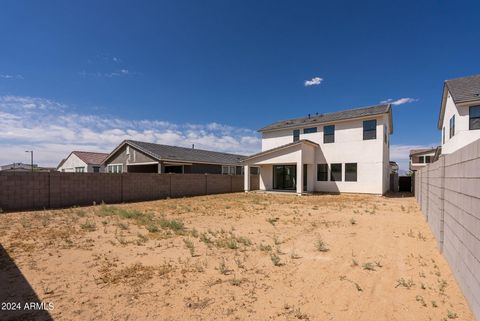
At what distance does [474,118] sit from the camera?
13516 millimetres

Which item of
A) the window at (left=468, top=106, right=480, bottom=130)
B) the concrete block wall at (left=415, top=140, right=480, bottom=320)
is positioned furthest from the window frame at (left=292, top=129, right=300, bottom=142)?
the concrete block wall at (left=415, top=140, right=480, bottom=320)

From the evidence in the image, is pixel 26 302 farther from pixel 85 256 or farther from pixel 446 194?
pixel 446 194

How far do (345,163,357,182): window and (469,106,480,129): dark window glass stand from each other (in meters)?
6.84

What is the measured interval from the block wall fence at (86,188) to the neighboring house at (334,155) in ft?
20.8

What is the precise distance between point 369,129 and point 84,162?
32685 millimetres

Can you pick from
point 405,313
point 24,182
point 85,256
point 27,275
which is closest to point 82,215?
point 24,182

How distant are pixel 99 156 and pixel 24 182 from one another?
25.6 metres

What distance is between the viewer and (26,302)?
328 cm

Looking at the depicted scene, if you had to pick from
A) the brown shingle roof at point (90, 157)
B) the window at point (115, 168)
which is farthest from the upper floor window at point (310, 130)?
the brown shingle roof at point (90, 157)

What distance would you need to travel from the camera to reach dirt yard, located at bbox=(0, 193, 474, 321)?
3.09 metres

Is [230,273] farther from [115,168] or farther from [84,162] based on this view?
[84,162]

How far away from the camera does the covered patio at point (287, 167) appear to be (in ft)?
59.7

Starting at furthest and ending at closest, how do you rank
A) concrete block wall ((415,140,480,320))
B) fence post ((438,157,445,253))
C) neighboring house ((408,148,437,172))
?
neighboring house ((408,148,437,172)) < fence post ((438,157,445,253)) < concrete block wall ((415,140,480,320))

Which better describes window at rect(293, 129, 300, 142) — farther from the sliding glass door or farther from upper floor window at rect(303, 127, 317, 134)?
the sliding glass door
